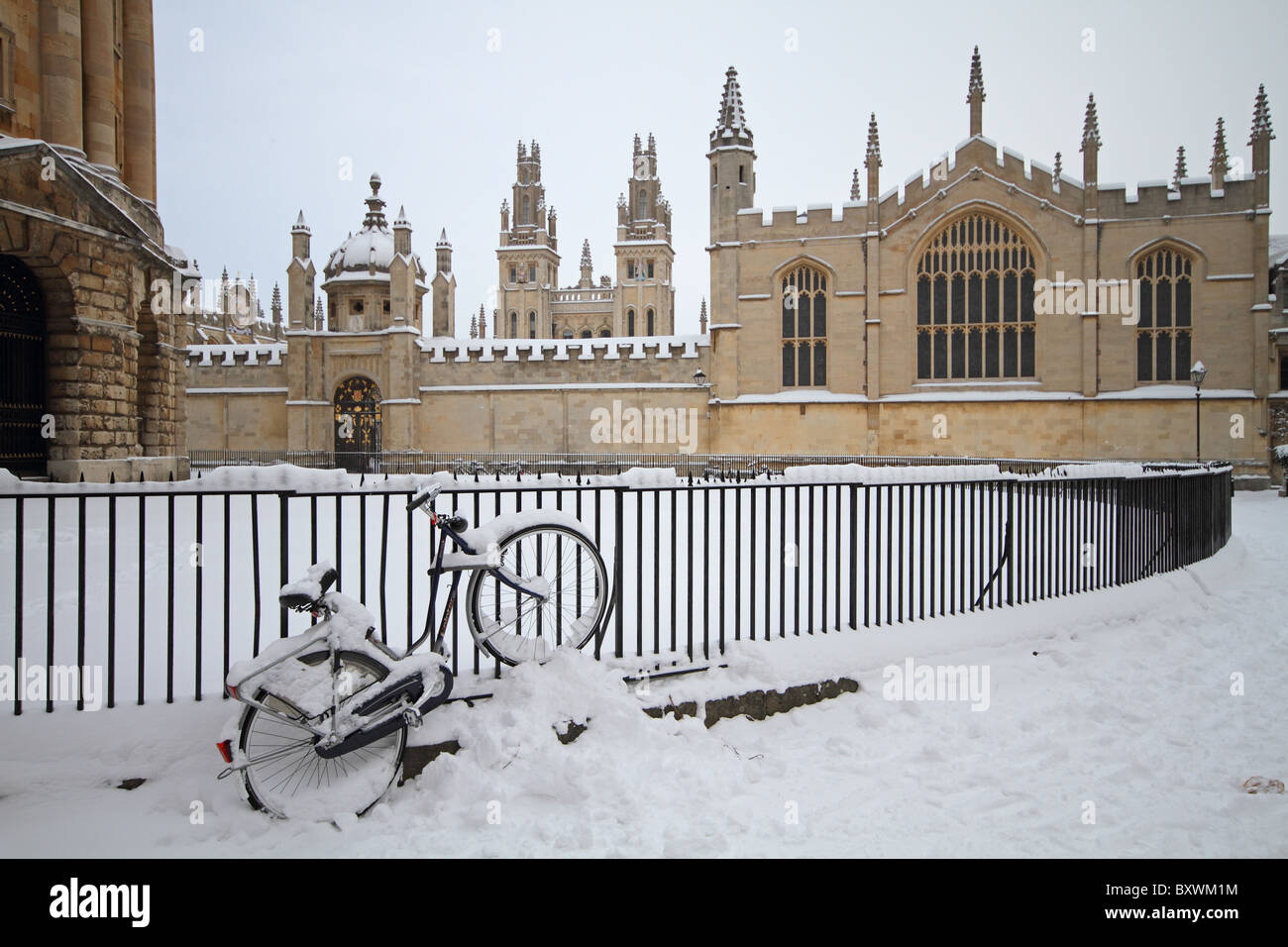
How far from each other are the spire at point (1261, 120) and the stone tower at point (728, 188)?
53.4 feet

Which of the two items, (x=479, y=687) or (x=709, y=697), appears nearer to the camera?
(x=479, y=687)

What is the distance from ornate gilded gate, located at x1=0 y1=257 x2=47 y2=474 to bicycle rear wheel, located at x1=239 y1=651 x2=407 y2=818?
13.9 m

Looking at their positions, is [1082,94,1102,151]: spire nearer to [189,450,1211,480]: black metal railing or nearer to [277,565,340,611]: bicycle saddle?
[189,450,1211,480]: black metal railing

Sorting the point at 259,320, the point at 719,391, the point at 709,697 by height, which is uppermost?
the point at 259,320

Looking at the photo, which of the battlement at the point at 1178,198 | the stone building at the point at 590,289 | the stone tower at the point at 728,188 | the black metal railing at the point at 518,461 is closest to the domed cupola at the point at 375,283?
the black metal railing at the point at 518,461

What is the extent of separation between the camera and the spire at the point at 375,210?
32125 millimetres

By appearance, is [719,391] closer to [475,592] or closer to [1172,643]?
[1172,643]

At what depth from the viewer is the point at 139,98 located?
18266mm
